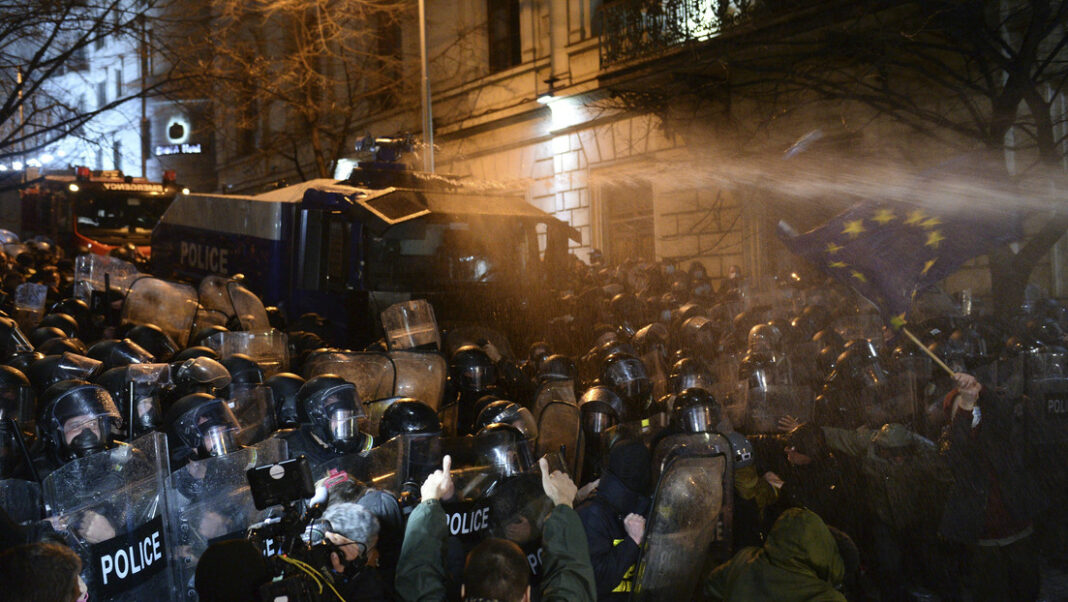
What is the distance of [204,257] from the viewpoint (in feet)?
44.8

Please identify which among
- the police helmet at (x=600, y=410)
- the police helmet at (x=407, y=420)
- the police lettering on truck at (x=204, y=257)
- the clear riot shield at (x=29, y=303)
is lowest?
the police helmet at (x=600, y=410)

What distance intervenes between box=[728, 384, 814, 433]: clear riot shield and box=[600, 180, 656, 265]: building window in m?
9.51

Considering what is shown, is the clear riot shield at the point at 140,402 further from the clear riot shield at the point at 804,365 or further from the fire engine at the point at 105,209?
the fire engine at the point at 105,209

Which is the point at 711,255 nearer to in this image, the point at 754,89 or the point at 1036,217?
the point at 754,89

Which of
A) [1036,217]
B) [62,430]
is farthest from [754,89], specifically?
[62,430]

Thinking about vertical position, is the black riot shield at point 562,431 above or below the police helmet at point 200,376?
below

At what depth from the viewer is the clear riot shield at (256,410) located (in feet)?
19.2

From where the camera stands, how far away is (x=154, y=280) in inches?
403

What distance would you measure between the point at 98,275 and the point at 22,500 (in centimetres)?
869

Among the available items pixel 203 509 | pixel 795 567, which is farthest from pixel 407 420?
pixel 795 567

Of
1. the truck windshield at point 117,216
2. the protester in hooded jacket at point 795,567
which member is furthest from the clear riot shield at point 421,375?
the truck windshield at point 117,216

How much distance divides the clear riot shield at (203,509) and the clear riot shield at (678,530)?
6.00 ft

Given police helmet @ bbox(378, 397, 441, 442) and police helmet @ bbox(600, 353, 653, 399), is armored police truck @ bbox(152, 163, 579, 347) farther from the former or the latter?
police helmet @ bbox(378, 397, 441, 442)

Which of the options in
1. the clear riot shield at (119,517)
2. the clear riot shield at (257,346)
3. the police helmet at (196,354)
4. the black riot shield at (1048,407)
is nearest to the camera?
the clear riot shield at (119,517)
